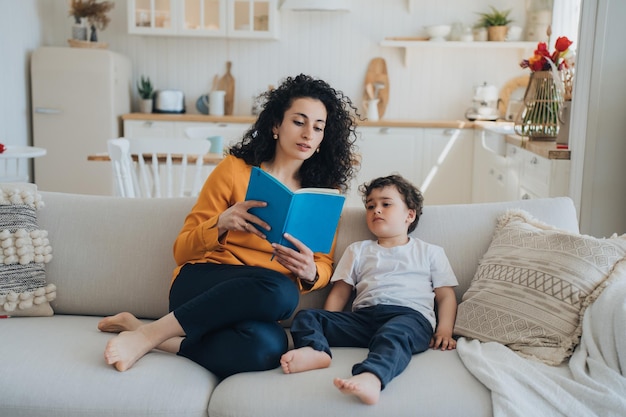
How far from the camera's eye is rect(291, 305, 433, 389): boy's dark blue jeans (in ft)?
5.61

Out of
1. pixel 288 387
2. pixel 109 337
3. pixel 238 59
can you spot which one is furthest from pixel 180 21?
pixel 288 387

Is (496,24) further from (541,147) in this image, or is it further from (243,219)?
(243,219)

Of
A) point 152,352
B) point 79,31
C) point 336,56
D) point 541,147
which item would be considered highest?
point 79,31

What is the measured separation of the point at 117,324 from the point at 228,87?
4.08 metres

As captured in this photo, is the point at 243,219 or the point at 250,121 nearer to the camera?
the point at 243,219

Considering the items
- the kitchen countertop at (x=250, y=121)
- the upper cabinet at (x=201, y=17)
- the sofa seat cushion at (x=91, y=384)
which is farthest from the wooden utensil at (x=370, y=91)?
the sofa seat cushion at (x=91, y=384)

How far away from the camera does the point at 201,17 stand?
5570 mm

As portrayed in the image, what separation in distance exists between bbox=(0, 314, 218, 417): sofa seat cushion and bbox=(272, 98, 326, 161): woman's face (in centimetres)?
70

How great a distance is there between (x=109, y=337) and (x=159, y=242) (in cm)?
37

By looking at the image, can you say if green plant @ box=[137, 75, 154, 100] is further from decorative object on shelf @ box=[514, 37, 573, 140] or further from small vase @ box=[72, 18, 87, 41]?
decorative object on shelf @ box=[514, 37, 573, 140]

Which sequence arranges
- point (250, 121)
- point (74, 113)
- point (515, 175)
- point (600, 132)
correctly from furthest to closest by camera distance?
1. point (250, 121)
2. point (74, 113)
3. point (515, 175)
4. point (600, 132)

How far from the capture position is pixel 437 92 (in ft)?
19.2

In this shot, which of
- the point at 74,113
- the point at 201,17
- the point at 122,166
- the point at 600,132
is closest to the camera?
the point at 600,132

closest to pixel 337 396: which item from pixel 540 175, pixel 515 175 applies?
pixel 540 175
